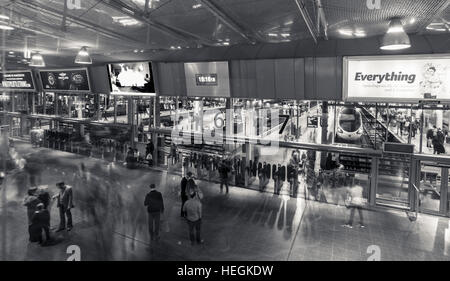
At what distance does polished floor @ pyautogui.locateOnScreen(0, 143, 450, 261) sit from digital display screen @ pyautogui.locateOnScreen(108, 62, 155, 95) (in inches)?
180

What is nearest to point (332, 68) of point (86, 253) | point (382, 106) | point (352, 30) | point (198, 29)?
point (352, 30)

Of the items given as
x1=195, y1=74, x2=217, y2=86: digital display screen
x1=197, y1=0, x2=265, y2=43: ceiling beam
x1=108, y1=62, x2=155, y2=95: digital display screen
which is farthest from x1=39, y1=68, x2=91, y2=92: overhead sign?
x1=197, y1=0, x2=265, y2=43: ceiling beam

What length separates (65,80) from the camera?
1858 cm

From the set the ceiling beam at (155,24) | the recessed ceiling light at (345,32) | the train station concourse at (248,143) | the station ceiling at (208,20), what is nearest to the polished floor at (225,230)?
the train station concourse at (248,143)

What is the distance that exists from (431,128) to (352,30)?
5453 millimetres

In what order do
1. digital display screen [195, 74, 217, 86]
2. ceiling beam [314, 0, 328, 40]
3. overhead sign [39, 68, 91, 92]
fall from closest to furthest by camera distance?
1. ceiling beam [314, 0, 328, 40]
2. digital display screen [195, 74, 217, 86]
3. overhead sign [39, 68, 91, 92]

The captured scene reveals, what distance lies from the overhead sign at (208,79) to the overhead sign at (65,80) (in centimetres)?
699

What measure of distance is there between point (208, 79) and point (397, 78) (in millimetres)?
6758

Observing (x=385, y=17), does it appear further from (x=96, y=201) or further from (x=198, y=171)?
(x=96, y=201)

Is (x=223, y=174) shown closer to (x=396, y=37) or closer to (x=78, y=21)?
(x=78, y=21)

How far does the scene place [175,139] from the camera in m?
15.6

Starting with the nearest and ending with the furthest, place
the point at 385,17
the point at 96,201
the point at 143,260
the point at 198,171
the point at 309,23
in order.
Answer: the point at 143,260, the point at 385,17, the point at 309,23, the point at 96,201, the point at 198,171

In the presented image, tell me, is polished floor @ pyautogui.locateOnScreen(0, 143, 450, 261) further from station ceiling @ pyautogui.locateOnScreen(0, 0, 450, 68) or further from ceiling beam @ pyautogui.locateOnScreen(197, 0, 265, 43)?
ceiling beam @ pyautogui.locateOnScreen(197, 0, 265, 43)

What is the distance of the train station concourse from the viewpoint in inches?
313
